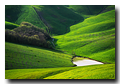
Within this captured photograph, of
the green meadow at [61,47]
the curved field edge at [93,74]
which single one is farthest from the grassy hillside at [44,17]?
the curved field edge at [93,74]

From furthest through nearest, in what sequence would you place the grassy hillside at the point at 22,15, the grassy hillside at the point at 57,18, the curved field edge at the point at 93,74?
the grassy hillside at the point at 57,18
the grassy hillside at the point at 22,15
the curved field edge at the point at 93,74

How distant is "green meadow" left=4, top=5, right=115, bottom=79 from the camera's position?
34.7 m

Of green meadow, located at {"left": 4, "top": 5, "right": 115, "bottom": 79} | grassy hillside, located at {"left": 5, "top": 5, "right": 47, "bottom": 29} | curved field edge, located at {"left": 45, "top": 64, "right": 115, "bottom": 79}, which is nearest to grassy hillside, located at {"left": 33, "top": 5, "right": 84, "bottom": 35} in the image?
green meadow, located at {"left": 4, "top": 5, "right": 115, "bottom": 79}

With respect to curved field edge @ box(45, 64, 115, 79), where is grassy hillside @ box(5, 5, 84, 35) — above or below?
above

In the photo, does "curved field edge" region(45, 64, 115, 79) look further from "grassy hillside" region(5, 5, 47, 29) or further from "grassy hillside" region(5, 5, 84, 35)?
Result: "grassy hillside" region(5, 5, 47, 29)

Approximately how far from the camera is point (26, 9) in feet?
555

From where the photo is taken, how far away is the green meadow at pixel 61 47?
34.7m

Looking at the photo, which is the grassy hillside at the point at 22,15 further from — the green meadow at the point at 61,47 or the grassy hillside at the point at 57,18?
the grassy hillside at the point at 57,18

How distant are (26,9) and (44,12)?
85.9 feet

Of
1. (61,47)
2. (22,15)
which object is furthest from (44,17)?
(61,47)
